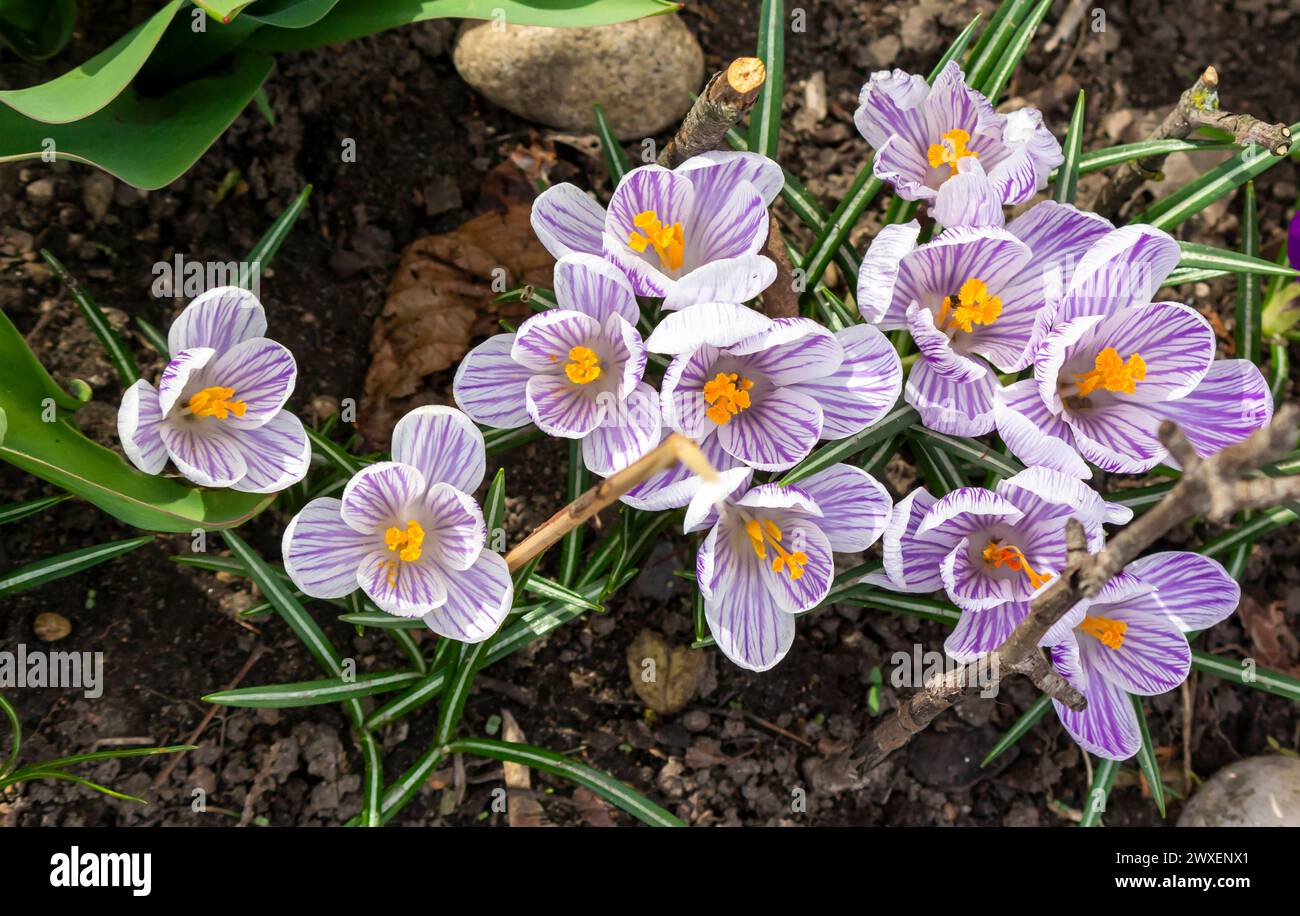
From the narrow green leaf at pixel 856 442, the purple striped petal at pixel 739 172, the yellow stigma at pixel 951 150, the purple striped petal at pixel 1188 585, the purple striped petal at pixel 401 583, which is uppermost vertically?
the yellow stigma at pixel 951 150

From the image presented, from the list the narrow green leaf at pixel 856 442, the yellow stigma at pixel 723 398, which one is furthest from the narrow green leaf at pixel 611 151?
the narrow green leaf at pixel 856 442

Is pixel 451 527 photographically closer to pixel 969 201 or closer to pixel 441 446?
pixel 441 446

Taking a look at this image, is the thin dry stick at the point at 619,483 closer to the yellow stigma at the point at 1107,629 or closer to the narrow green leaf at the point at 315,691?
the narrow green leaf at the point at 315,691

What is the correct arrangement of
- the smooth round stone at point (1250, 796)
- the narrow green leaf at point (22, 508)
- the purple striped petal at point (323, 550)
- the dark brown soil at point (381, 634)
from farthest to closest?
the smooth round stone at point (1250, 796)
the dark brown soil at point (381, 634)
the narrow green leaf at point (22, 508)
the purple striped petal at point (323, 550)

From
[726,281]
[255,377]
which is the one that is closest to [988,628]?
[726,281]

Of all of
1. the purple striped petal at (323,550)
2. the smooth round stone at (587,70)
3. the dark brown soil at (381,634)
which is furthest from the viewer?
the smooth round stone at (587,70)

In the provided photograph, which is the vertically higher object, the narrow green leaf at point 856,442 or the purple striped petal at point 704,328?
the purple striped petal at point 704,328

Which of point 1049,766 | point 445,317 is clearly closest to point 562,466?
point 445,317
